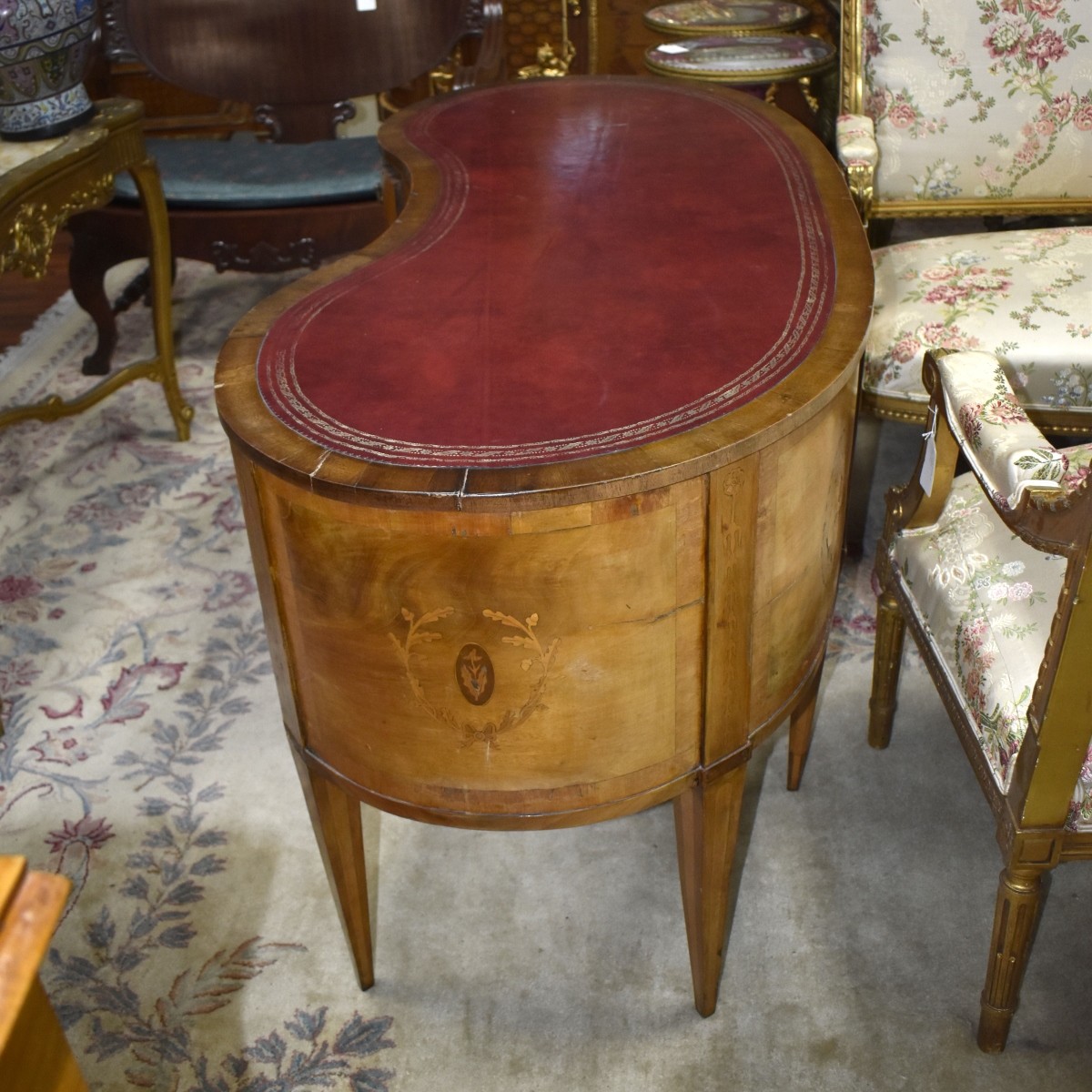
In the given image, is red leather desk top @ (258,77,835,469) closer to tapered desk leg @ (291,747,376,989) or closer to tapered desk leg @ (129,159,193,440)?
tapered desk leg @ (291,747,376,989)

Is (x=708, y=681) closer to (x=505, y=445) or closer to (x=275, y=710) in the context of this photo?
(x=505, y=445)

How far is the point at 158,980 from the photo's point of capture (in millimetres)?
1910

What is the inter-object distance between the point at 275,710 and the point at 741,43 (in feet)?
6.71

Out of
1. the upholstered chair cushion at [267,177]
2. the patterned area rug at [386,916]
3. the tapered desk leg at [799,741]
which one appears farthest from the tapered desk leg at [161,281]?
the tapered desk leg at [799,741]

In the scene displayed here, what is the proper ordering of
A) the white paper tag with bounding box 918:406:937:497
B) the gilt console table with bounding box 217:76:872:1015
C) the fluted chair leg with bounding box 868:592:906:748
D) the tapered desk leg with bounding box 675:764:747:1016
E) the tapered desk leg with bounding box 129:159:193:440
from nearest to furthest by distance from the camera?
the gilt console table with bounding box 217:76:872:1015 < the tapered desk leg with bounding box 675:764:747:1016 < the white paper tag with bounding box 918:406:937:497 < the fluted chair leg with bounding box 868:592:906:748 < the tapered desk leg with bounding box 129:159:193:440

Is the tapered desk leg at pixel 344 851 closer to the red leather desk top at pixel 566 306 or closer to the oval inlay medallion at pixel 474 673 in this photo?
the oval inlay medallion at pixel 474 673

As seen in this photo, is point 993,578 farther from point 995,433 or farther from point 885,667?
point 885,667

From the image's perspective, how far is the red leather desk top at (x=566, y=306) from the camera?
143 centimetres

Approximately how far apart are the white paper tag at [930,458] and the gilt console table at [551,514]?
155 millimetres

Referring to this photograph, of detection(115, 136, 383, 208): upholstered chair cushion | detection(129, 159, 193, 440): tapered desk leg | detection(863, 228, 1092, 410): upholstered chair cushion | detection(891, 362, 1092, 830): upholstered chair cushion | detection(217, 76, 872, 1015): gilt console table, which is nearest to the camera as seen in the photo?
detection(217, 76, 872, 1015): gilt console table

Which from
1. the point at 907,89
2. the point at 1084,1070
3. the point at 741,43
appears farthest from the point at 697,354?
the point at 741,43

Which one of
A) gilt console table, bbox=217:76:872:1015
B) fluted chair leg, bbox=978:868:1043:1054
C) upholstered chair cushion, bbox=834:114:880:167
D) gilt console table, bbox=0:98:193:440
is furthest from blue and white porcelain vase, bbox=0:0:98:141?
fluted chair leg, bbox=978:868:1043:1054

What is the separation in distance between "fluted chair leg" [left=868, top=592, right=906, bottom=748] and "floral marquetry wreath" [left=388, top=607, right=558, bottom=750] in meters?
0.82

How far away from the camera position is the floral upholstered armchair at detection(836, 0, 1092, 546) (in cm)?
227
